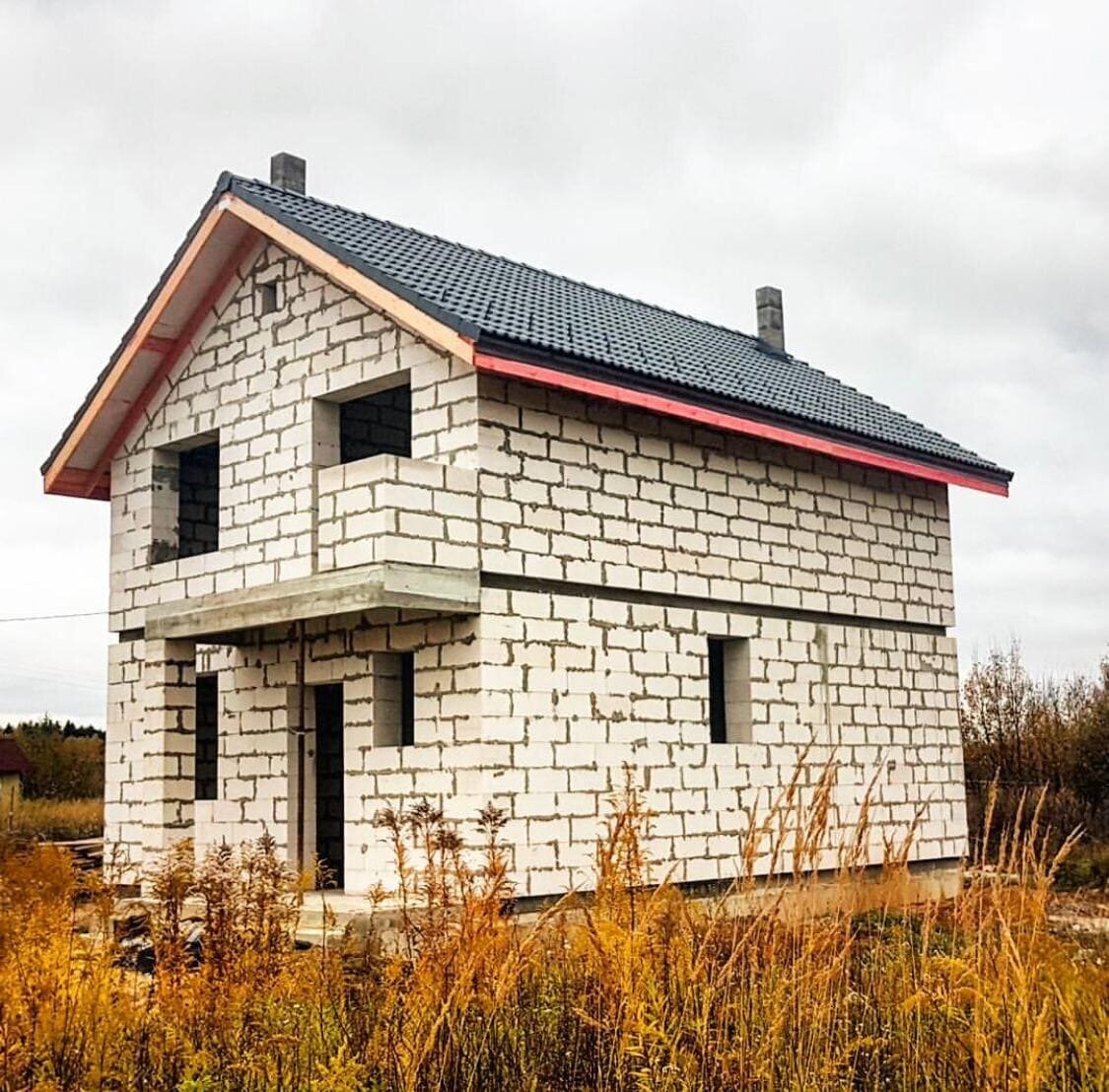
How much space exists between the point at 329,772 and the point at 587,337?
4630 mm

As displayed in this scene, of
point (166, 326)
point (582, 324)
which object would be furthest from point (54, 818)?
point (582, 324)

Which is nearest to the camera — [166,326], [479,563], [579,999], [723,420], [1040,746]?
[579,999]

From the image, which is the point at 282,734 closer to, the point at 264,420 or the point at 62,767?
the point at 264,420

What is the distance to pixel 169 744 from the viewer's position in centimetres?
1373

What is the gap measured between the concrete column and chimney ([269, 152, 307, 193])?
477 centimetres

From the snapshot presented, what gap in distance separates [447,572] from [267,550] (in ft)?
8.24

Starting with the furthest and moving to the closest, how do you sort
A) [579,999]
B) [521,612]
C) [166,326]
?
1. [166,326]
2. [521,612]
3. [579,999]

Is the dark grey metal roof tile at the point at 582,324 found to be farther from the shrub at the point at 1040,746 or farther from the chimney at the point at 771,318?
the shrub at the point at 1040,746

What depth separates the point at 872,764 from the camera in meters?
15.2

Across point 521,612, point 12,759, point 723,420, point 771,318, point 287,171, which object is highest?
point 287,171

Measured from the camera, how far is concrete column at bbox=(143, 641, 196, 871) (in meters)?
13.6

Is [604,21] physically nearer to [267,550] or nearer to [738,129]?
[738,129]

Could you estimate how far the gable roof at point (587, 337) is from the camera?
11.8m

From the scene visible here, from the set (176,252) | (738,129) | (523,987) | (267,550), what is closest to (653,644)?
(267,550)
